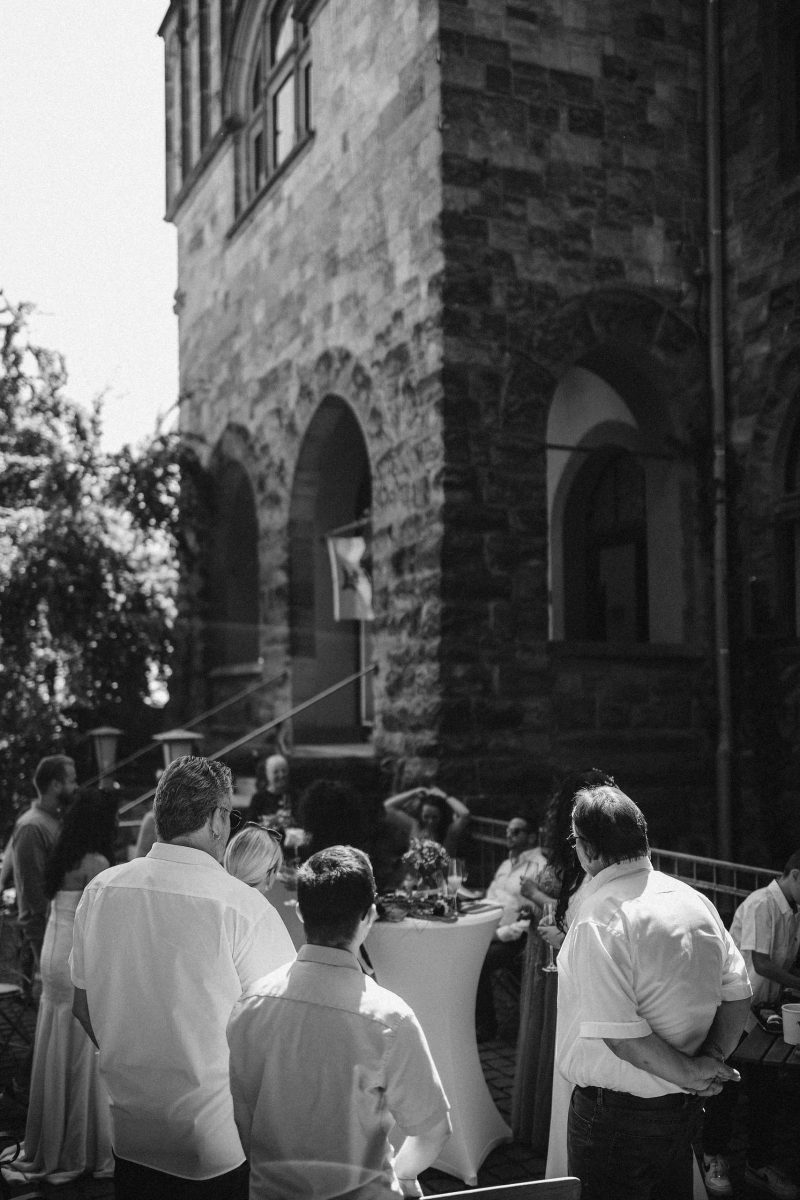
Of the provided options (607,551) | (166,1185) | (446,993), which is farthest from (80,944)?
(607,551)

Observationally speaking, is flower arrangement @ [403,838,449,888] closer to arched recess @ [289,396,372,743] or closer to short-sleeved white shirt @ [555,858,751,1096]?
short-sleeved white shirt @ [555,858,751,1096]

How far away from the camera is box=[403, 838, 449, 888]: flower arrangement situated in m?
5.34

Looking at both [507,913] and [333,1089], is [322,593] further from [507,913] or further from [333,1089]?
[333,1089]

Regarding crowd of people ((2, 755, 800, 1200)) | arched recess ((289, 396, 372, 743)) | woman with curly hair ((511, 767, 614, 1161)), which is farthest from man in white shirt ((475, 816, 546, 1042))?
arched recess ((289, 396, 372, 743))

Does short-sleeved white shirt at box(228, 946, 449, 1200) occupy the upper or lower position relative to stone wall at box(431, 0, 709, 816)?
lower

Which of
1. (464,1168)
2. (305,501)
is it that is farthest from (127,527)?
(464,1168)

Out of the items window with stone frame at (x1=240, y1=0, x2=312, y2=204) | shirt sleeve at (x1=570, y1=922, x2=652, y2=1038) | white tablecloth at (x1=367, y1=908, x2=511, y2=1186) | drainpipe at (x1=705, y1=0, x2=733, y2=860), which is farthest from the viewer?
window with stone frame at (x1=240, y1=0, x2=312, y2=204)

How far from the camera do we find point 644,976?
296cm

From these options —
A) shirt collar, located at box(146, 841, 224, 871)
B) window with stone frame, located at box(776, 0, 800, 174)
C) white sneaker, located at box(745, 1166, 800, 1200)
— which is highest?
window with stone frame, located at box(776, 0, 800, 174)

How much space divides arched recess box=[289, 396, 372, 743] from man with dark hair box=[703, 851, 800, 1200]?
751 centimetres

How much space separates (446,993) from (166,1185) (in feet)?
6.42

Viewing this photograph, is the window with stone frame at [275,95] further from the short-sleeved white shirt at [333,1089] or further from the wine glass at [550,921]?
the short-sleeved white shirt at [333,1089]

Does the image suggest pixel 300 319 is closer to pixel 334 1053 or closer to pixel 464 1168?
pixel 464 1168

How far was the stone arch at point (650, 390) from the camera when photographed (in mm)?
9562
